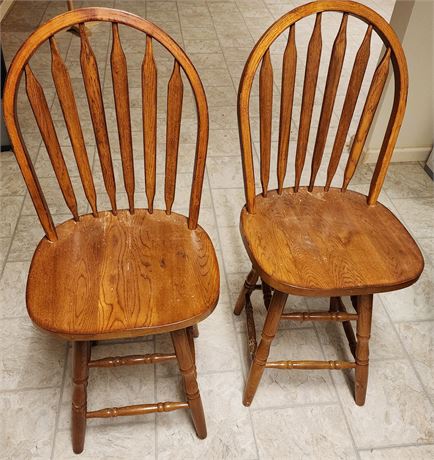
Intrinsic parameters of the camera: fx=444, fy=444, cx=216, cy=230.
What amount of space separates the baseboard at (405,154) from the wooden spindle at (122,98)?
1542 mm

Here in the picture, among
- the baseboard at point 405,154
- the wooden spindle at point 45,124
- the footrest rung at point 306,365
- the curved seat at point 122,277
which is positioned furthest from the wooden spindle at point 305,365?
the baseboard at point 405,154

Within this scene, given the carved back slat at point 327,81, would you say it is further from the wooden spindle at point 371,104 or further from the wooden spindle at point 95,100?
the wooden spindle at point 95,100

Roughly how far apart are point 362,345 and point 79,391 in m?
0.77

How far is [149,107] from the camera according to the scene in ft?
3.45

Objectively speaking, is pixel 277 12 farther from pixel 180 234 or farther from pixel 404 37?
pixel 180 234

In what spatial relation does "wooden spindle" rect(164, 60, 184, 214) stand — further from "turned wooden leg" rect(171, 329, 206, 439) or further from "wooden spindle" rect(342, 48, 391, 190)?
"wooden spindle" rect(342, 48, 391, 190)

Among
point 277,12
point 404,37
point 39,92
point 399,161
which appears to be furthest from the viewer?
point 277,12

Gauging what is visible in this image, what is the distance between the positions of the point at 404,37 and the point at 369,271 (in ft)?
4.24

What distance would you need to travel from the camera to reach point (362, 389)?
1.33 meters

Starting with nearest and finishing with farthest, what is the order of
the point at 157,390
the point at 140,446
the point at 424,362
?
the point at 140,446 < the point at 157,390 < the point at 424,362

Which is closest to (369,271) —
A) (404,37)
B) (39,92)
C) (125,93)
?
(125,93)

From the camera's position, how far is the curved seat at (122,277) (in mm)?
943

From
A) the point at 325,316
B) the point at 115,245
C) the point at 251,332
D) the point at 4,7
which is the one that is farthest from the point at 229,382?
the point at 4,7

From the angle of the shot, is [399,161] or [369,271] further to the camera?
[399,161]
